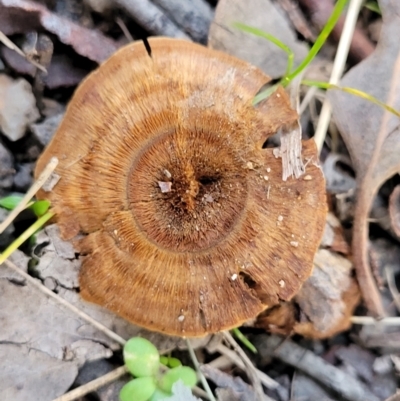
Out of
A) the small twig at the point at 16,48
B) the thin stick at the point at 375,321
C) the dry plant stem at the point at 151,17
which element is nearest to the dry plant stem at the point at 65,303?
the small twig at the point at 16,48

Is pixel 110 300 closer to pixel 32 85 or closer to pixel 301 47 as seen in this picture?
pixel 32 85

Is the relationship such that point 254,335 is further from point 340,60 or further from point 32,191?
point 340,60

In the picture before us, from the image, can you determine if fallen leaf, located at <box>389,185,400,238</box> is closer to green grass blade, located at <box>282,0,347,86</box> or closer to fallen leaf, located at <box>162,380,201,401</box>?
green grass blade, located at <box>282,0,347,86</box>

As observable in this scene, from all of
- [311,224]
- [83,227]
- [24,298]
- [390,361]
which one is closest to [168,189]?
[83,227]

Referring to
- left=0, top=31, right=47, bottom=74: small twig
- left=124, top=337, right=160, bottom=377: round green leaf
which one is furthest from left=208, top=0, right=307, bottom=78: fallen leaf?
left=124, top=337, right=160, bottom=377: round green leaf

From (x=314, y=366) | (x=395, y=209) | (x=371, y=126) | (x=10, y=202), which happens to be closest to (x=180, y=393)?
(x=314, y=366)

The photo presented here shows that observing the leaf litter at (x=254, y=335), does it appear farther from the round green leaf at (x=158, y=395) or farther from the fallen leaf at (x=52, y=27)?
the round green leaf at (x=158, y=395)
